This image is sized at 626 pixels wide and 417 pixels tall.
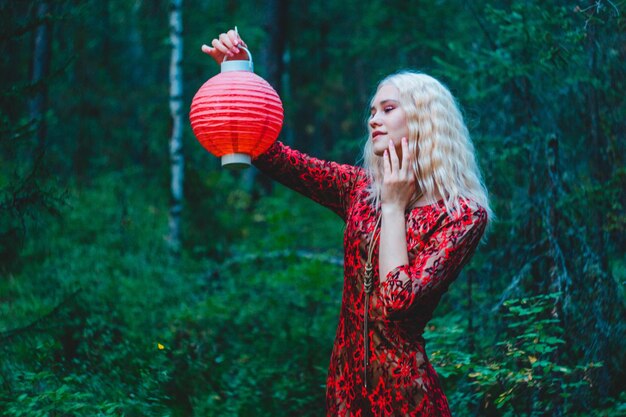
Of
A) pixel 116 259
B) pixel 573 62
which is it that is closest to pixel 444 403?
pixel 573 62

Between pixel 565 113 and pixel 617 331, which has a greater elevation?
pixel 565 113

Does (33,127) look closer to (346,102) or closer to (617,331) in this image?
(617,331)

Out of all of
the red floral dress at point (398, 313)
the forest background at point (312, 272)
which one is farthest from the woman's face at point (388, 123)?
the forest background at point (312, 272)

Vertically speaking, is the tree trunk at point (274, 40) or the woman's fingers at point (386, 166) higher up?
the tree trunk at point (274, 40)

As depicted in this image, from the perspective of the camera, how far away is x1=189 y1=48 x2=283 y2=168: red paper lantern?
3008 millimetres

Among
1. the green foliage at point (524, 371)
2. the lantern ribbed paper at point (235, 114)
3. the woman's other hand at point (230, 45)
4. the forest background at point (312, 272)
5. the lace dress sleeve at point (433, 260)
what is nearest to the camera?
the lace dress sleeve at point (433, 260)

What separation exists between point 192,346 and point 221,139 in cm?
330

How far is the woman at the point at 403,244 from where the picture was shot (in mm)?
2590

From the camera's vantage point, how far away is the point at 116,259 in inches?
376

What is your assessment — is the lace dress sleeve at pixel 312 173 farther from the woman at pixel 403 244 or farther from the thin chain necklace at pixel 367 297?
the thin chain necklace at pixel 367 297

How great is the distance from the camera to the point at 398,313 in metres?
2.52

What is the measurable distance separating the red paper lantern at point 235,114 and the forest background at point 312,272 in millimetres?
1314

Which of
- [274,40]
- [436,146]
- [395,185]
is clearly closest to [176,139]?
[274,40]

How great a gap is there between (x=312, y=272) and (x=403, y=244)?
223 inches
